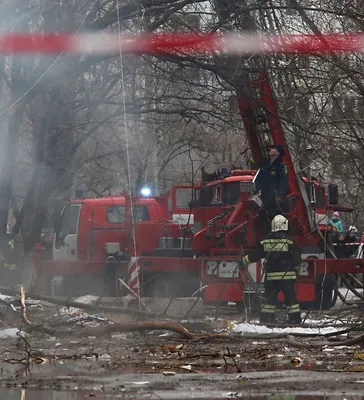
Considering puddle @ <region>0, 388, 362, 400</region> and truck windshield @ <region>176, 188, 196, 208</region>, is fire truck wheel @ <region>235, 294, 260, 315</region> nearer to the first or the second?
truck windshield @ <region>176, 188, 196, 208</region>

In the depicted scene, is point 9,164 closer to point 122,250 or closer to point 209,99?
point 122,250

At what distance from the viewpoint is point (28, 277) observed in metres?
22.4

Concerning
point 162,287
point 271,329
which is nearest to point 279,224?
point 271,329

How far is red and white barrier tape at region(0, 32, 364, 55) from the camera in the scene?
1371 centimetres

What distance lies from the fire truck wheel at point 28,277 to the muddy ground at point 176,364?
8.52m

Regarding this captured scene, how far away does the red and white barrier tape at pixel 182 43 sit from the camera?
13711 millimetres

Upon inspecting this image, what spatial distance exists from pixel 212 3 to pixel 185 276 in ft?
16.9

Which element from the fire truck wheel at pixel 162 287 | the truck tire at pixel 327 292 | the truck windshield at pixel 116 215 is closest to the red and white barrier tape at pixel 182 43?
the truck windshield at pixel 116 215

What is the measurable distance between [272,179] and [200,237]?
240 cm

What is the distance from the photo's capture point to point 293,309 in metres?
13.9

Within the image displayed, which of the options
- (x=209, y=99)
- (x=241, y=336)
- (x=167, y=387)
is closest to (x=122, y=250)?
(x=209, y=99)

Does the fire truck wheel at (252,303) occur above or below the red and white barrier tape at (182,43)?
below

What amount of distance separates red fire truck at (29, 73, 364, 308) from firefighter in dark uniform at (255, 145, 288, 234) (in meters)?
0.53

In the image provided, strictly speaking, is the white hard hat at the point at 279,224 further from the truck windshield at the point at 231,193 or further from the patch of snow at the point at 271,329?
the truck windshield at the point at 231,193
